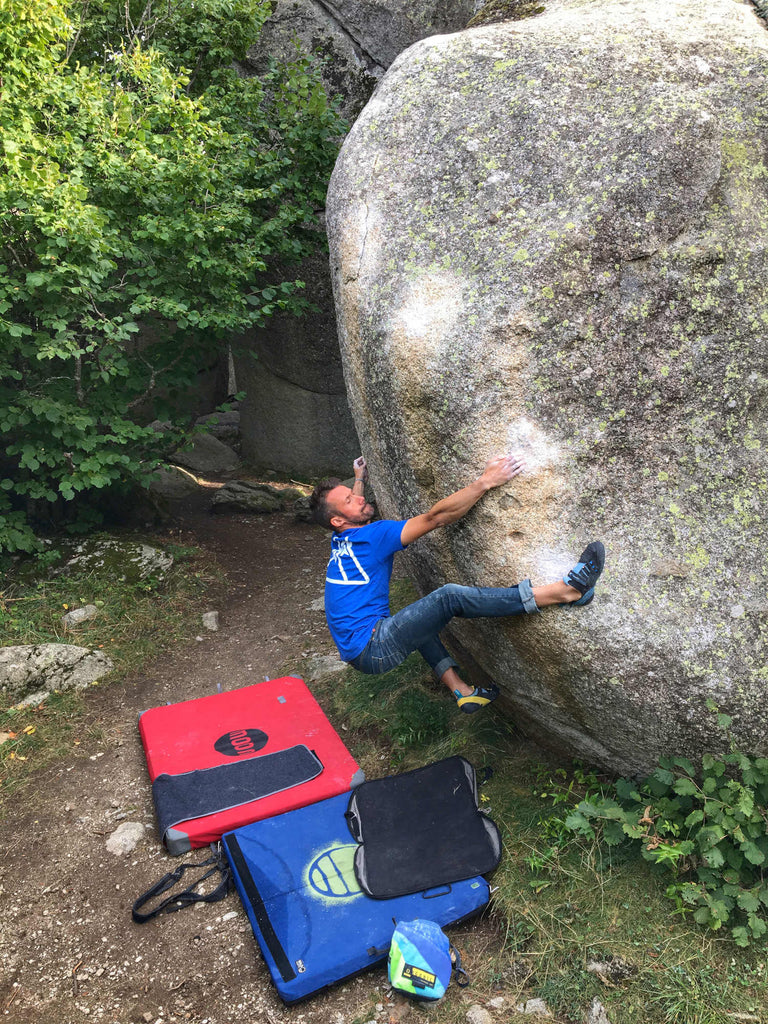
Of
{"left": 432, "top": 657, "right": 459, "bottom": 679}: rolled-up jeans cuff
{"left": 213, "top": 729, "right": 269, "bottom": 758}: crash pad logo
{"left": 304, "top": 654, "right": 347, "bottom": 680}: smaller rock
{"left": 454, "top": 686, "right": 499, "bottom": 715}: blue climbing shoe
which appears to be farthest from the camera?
{"left": 304, "top": 654, "right": 347, "bottom": 680}: smaller rock

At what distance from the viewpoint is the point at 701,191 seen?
327 centimetres

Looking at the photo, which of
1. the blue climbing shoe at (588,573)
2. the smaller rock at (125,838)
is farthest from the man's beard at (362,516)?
the smaller rock at (125,838)

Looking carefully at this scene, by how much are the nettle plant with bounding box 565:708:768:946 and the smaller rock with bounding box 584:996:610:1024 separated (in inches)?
19.6

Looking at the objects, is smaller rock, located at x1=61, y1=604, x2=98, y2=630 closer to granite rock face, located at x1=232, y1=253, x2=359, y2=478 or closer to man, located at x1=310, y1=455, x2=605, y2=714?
man, located at x1=310, y1=455, x2=605, y2=714

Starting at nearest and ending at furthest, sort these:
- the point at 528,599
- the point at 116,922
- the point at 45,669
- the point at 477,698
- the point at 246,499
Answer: the point at 528,599 < the point at 116,922 < the point at 477,698 < the point at 45,669 < the point at 246,499

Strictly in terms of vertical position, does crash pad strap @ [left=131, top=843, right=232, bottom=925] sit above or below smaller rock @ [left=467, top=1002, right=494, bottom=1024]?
below

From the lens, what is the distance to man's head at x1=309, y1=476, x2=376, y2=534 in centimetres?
411

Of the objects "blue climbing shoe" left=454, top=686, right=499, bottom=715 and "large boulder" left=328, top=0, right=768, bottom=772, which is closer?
"large boulder" left=328, top=0, right=768, bottom=772

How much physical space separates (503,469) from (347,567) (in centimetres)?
115

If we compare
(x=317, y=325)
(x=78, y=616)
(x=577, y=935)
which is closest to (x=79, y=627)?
(x=78, y=616)

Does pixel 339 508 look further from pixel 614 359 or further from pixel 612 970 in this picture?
pixel 612 970

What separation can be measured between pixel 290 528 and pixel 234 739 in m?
4.21

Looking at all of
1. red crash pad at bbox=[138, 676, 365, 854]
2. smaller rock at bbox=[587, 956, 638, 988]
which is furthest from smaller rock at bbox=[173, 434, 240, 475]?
smaller rock at bbox=[587, 956, 638, 988]

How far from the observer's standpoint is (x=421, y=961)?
3.10 meters
